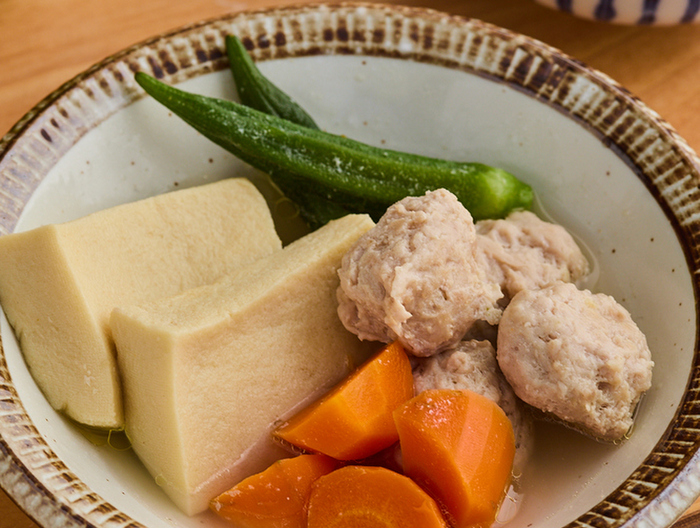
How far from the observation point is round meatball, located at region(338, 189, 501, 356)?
154 cm

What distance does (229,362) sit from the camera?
64.1 inches

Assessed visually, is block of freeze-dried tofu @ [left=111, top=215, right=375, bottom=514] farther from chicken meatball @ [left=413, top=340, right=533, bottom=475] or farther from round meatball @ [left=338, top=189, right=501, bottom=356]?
chicken meatball @ [left=413, top=340, right=533, bottom=475]

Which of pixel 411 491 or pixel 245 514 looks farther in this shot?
pixel 245 514

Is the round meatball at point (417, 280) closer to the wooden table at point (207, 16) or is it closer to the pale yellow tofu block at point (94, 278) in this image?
the pale yellow tofu block at point (94, 278)

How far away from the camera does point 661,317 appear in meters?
1.79

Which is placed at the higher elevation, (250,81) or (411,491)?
(250,81)

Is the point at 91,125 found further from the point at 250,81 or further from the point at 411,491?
the point at 411,491

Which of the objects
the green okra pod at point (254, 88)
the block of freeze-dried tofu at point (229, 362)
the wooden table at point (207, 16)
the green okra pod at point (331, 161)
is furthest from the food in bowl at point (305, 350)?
the wooden table at point (207, 16)

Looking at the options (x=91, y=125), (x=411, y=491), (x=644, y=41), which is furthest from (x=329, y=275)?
(x=644, y=41)

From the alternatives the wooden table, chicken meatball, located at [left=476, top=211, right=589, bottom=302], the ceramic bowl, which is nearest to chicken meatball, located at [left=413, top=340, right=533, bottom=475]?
chicken meatball, located at [left=476, top=211, right=589, bottom=302]

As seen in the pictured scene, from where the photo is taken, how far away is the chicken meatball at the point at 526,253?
187cm

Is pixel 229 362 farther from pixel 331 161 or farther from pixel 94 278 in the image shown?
pixel 331 161

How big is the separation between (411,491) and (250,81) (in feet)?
4.58

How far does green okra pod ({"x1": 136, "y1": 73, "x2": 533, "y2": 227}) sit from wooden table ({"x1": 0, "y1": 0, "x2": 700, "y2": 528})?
2.70ft
